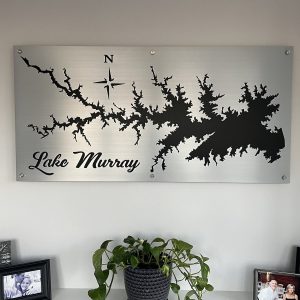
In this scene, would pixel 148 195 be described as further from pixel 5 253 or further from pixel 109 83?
pixel 5 253

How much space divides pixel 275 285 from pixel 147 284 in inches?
17.3

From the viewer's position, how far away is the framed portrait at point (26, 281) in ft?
3.68

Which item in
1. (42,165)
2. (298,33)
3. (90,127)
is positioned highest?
(298,33)

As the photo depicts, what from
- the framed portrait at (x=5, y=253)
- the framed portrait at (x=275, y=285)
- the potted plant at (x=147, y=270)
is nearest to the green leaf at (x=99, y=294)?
the potted plant at (x=147, y=270)

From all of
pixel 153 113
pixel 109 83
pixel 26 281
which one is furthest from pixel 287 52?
pixel 26 281

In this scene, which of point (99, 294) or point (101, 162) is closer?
point (99, 294)

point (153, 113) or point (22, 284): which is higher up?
point (153, 113)

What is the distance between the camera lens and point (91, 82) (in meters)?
1.17

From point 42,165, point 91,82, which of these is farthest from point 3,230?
point 91,82

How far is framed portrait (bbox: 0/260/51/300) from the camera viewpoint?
3.68 ft

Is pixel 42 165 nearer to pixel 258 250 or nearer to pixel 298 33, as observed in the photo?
pixel 258 250

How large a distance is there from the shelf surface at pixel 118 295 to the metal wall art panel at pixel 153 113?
1.37 ft

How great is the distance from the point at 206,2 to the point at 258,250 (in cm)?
91

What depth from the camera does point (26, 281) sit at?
1.15 meters
